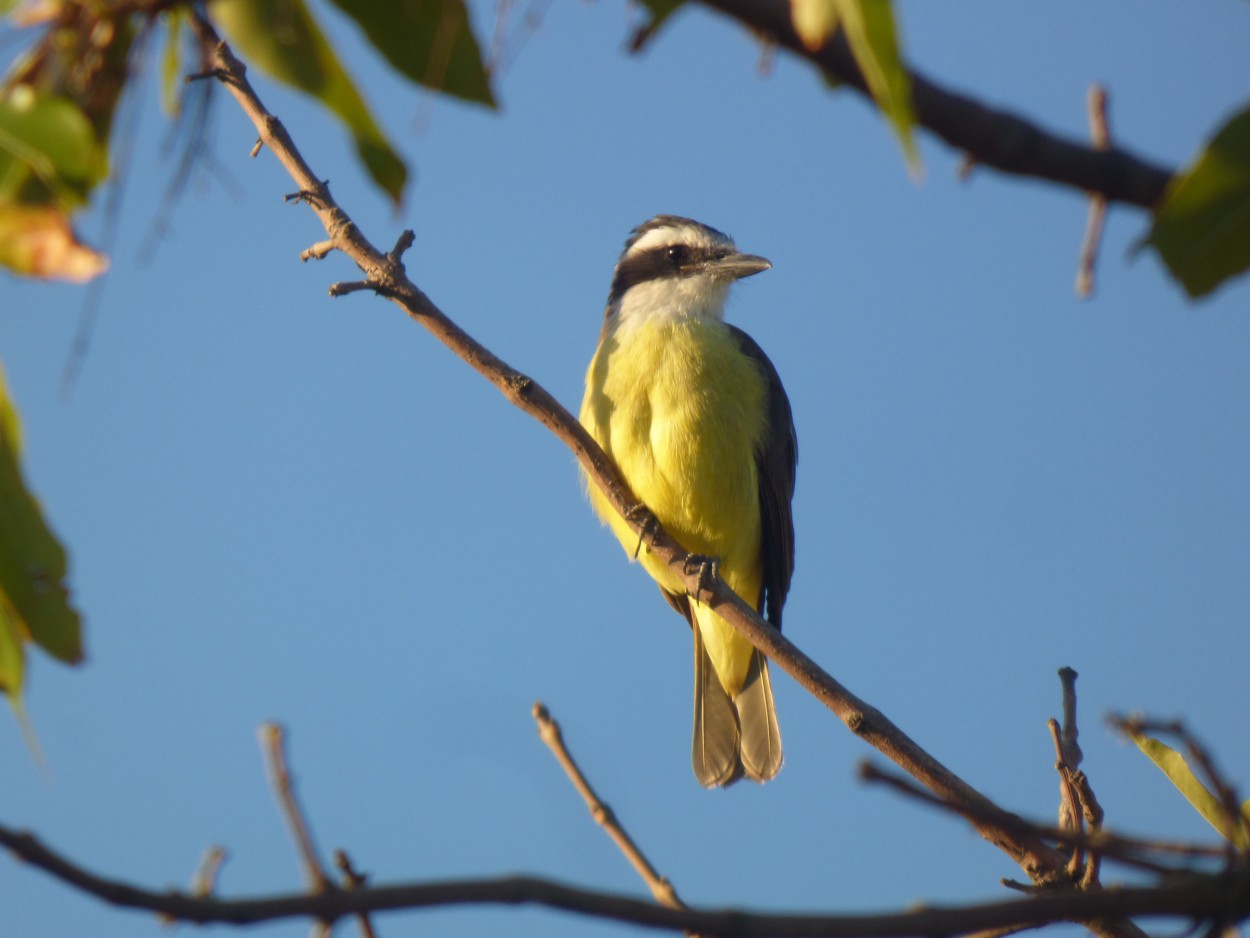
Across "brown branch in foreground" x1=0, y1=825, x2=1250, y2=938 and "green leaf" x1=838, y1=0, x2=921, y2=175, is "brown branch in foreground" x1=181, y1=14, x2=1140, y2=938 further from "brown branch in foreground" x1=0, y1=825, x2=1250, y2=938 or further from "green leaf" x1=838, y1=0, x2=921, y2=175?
"green leaf" x1=838, y1=0, x2=921, y2=175

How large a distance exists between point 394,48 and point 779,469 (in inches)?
182

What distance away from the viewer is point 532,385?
3.88 meters

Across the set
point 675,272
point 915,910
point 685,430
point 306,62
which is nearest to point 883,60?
point 306,62

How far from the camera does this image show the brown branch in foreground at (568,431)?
287 centimetres

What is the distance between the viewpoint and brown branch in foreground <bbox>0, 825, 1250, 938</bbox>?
1.33m

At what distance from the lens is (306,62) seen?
5.41 feet

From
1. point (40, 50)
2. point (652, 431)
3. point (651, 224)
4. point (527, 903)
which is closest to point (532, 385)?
point (652, 431)

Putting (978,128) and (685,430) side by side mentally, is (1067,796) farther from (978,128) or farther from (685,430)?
(685,430)

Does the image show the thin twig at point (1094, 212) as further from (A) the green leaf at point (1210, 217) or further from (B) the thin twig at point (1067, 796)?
(B) the thin twig at point (1067, 796)

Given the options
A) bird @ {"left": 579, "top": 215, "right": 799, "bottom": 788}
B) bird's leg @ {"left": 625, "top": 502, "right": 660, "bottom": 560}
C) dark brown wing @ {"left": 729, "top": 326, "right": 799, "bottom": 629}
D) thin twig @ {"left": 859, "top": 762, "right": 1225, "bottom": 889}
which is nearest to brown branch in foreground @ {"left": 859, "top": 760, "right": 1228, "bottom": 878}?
thin twig @ {"left": 859, "top": 762, "right": 1225, "bottom": 889}

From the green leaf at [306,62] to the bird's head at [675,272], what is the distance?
174 inches

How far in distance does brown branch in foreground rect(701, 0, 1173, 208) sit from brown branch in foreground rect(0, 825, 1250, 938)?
754 mm

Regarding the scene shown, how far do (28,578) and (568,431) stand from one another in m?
2.20

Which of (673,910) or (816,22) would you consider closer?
(816,22)
